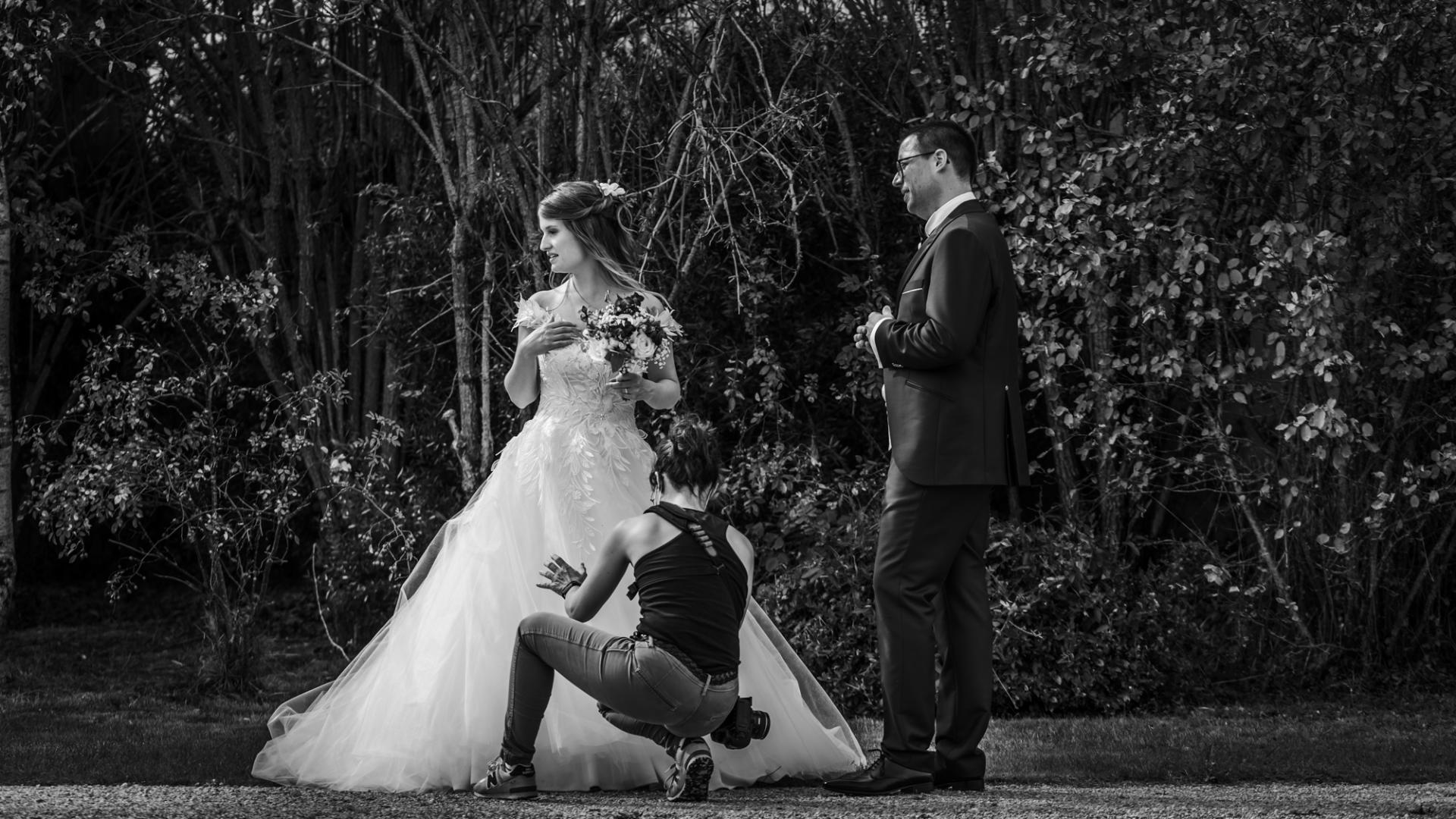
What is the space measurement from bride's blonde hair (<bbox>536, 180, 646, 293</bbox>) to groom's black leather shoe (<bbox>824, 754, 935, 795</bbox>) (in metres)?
1.72

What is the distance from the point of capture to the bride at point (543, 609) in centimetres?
422

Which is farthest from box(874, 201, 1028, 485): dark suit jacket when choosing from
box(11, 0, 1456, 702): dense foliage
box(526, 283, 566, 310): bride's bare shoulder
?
box(11, 0, 1456, 702): dense foliage

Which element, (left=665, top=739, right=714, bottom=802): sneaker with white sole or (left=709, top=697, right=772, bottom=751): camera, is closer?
(left=665, top=739, right=714, bottom=802): sneaker with white sole

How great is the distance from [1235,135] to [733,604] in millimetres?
3433

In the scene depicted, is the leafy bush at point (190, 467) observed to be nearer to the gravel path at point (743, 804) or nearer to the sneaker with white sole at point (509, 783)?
the gravel path at point (743, 804)

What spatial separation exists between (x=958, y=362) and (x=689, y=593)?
0.97m

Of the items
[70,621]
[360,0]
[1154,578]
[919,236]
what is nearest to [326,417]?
[70,621]

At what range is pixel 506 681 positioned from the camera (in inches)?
168

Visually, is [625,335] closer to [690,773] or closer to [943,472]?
[943,472]

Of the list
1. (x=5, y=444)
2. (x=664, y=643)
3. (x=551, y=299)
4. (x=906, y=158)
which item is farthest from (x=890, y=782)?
(x=5, y=444)

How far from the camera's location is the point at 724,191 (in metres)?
6.57

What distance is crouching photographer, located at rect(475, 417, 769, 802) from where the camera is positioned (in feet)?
12.8

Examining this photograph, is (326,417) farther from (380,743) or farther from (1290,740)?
(1290,740)

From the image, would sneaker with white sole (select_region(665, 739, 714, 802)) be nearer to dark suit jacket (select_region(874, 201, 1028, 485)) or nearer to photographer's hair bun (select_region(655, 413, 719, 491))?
photographer's hair bun (select_region(655, 413, 719, 491))
